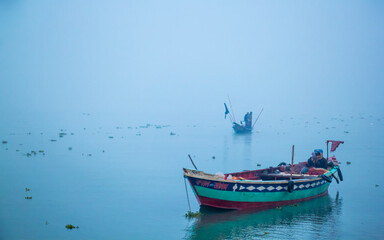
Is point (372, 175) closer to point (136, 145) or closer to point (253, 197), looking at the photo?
point (253, 197)

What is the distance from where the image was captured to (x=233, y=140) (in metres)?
41.1

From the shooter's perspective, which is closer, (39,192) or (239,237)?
(239,237)

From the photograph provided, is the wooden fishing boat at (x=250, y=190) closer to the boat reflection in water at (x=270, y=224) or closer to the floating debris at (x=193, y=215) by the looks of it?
the boat reflection in water at (x=270, y=224)

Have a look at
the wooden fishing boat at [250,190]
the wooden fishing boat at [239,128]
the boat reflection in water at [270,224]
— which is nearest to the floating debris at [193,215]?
the boat reflection in water at [270,224]


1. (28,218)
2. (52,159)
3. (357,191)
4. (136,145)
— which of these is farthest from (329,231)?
(136,145)

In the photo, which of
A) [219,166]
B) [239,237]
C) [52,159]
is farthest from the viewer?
[52,159]

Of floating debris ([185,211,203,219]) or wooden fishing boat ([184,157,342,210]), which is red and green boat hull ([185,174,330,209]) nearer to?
wooden fishing boat ([184,157,342,210])

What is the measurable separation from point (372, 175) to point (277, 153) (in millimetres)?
8787

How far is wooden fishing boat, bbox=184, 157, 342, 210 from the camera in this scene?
51.4 feet

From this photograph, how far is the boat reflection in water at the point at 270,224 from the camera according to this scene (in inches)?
564

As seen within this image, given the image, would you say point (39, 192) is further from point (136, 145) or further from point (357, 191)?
point (136, 145)

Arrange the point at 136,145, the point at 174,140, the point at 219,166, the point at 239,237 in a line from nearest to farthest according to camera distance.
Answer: the point at 239,237, the point at 219,166, the point at 136,145, the point at 174,140

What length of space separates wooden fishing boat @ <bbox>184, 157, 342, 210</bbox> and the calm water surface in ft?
1.19

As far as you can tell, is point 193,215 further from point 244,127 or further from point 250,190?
point 244,127
